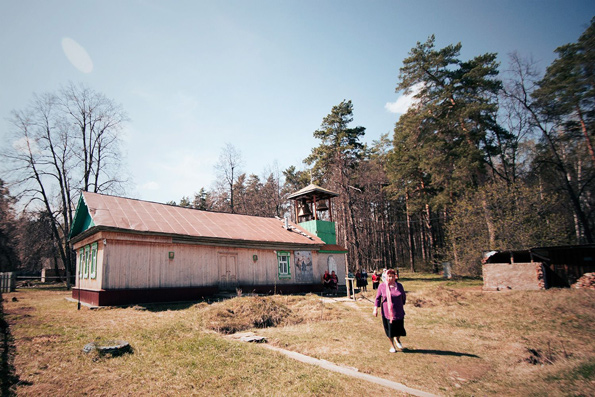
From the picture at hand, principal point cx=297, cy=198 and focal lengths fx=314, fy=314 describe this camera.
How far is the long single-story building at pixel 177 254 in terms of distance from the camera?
13.6m

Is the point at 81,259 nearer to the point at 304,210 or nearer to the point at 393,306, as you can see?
the point at 304,210

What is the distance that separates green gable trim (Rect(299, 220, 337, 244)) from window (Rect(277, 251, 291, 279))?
3798 millimetres

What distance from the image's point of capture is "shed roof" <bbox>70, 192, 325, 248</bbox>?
14.5m

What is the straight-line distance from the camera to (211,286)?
16.2 metres

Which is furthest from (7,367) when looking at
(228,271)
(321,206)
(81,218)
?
(321,206)

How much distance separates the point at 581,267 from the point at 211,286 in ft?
65.0

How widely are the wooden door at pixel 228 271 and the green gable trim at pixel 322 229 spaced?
24.2 ft

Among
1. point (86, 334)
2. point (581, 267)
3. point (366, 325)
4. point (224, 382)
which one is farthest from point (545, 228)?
point (86, 334)

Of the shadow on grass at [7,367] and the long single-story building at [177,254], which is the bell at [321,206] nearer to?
the long single-story building at [177,254]

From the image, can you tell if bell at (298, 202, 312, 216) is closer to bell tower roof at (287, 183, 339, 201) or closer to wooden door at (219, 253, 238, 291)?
bell tower roof at (287, 183, 339, 201)

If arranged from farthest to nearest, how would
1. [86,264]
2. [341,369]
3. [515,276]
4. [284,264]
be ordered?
[284,264], [515,276], [86,264], [341,369]

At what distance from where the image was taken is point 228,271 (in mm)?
17094

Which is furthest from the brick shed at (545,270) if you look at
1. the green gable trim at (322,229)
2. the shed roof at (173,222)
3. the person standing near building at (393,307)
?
the person standing near building at (393,307)

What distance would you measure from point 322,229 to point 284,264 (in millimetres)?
4755
